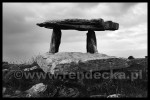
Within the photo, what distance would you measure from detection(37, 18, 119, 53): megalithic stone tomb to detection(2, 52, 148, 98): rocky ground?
165 centimetres

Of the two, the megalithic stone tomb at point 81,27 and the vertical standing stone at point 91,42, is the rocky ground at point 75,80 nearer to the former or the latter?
the megalithic stone tomb at point 81,27

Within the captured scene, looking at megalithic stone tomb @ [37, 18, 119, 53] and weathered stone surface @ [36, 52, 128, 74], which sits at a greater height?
megalithic stone tomb @ [37, 18, 119, 53]

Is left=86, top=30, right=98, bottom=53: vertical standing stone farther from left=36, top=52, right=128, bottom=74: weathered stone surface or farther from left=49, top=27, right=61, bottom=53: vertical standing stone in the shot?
left=49, top=27, right=61, bottom=53: vertical standing stone

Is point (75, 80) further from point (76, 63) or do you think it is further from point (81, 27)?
point (81, 27)

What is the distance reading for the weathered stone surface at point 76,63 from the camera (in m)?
12.0

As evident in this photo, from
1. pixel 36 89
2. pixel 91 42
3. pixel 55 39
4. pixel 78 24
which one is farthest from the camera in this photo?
pixel 91 42

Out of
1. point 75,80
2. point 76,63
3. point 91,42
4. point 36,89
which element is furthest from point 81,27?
point 36,89

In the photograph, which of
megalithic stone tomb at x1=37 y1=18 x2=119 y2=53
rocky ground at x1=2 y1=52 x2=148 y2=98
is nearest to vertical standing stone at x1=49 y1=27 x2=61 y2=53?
megalithic stone tomb at x1=37 y1=18 x2=119 y2=53

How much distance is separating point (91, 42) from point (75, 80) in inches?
164

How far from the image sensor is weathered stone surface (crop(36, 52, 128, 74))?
39.4ft

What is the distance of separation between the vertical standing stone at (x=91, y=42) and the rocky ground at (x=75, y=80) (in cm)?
180

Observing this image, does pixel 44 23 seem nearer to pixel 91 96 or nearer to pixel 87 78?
pixel 87 78

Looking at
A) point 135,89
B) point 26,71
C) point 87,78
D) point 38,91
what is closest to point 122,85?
point 135,89

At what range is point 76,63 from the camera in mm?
12367
